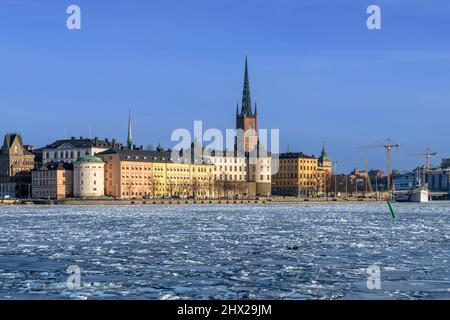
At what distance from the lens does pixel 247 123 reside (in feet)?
616

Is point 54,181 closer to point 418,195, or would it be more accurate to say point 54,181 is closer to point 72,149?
point 72,149

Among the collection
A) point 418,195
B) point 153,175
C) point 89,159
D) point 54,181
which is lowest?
point 418,195

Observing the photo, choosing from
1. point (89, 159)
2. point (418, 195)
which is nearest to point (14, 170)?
point (89, 159)

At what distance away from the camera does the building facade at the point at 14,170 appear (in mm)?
144125

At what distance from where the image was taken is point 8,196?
14012 cm

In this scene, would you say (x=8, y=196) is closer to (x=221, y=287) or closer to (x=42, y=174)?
(x=42, y=174)

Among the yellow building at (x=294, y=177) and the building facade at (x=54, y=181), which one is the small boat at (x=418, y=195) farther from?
the building facade at (x=54, y=181)

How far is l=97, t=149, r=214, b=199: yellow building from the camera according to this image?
138250 millimetres

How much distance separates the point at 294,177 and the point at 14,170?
61.7 m

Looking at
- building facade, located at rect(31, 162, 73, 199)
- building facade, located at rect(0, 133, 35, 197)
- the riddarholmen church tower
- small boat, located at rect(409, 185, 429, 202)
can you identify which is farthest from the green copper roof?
small boat, located at rect(409, 185, 429, 202)

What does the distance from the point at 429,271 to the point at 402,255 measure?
4413 millimetres

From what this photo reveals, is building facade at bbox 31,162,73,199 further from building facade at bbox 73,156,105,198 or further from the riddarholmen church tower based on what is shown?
the riddarholmen church tower

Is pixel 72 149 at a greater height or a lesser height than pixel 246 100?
lesser
